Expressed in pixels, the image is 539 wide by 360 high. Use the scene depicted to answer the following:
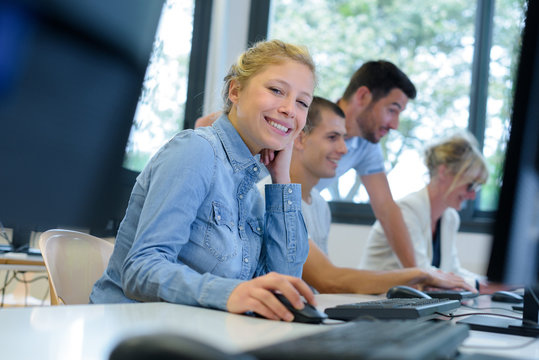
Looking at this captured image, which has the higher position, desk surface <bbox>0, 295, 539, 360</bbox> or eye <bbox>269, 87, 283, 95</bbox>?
eye <bbox>269, 87, 283, 95</bbox>

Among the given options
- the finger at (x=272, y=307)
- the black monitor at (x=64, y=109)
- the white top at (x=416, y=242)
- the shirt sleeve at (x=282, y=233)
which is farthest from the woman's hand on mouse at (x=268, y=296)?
the black monitor at (x=64, y=109)

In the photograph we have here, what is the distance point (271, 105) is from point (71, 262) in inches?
24.3

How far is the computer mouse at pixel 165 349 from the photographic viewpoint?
1.33 ft

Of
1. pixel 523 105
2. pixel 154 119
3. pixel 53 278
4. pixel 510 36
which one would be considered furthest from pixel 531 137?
pixel 510 36

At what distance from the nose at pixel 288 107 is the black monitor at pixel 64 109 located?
1.65 meters

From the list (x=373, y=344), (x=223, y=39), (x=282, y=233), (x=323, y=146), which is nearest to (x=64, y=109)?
(x=323, y=146)

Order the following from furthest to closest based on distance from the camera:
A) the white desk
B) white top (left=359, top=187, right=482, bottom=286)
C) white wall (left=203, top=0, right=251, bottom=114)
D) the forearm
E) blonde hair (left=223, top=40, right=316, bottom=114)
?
white wall (left=203, top=0, right=251, bottom=114)
white top (left=359, top=187, right=482, bottom=286)
the white desk
the forearm
blonde hair (left=223, top=40, right=316, bottom=114)

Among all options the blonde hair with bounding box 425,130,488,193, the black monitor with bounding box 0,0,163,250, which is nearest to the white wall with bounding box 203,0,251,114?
the black monitor with bounding box 0,0,163,250

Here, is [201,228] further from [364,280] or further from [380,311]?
[364,280]

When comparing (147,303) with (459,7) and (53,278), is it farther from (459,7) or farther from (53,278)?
(459,7)

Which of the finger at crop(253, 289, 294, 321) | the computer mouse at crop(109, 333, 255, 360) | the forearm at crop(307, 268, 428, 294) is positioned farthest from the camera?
the forearm at crop(307, 268, 428, 294)

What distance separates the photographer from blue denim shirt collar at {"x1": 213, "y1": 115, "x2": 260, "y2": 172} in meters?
1.27

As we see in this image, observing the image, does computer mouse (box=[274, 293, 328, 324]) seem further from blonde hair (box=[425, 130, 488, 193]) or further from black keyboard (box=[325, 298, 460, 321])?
blonde hair (box=[425, 130, 488, 193])

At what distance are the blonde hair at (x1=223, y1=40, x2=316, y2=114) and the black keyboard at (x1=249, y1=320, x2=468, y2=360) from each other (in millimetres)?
835
